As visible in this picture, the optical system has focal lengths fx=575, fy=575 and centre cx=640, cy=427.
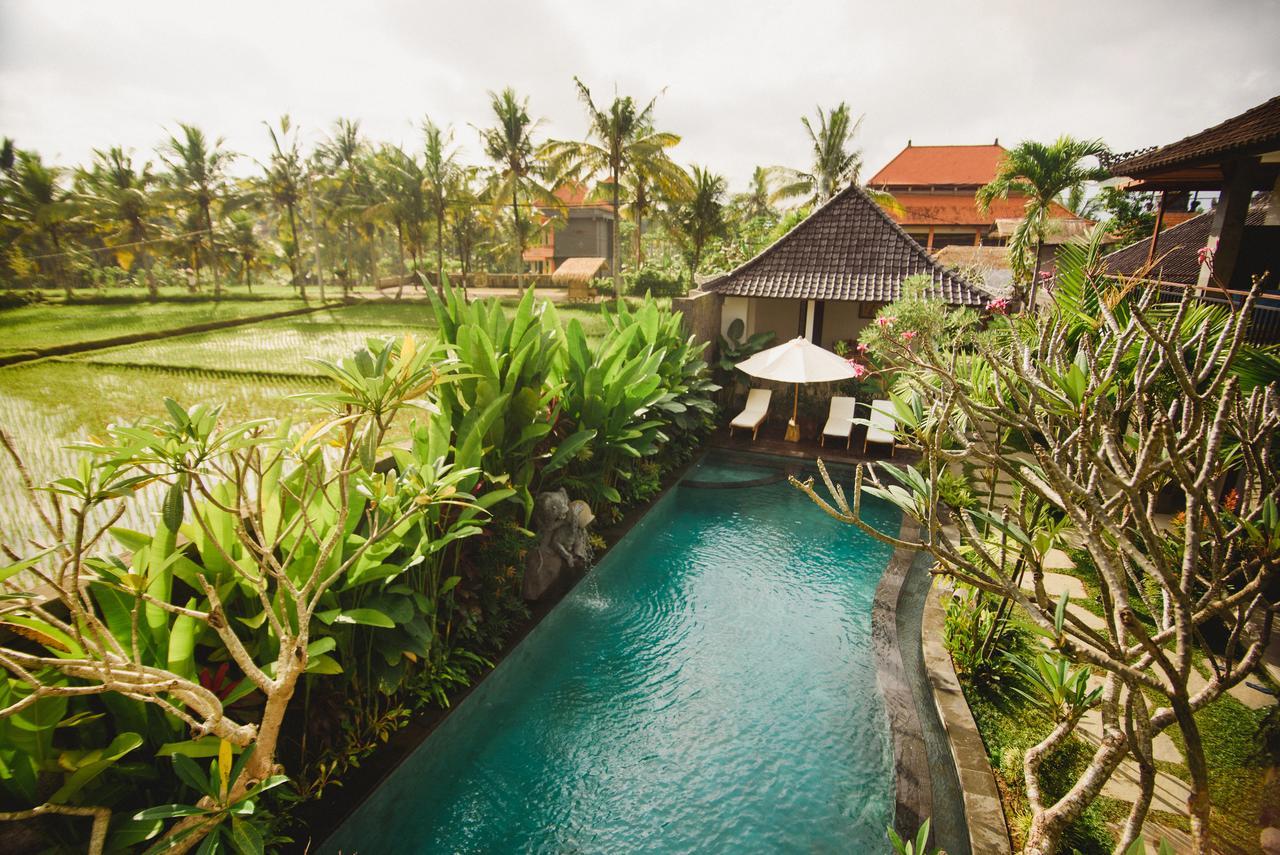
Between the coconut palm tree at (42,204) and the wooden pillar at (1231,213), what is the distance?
15.6 meters

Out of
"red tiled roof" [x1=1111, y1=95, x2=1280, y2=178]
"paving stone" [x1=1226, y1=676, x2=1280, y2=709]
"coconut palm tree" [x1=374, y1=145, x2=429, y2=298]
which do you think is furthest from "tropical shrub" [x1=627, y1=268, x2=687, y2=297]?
"paving stone" [x1=1226, y1=676, x2=1280, y2=709]

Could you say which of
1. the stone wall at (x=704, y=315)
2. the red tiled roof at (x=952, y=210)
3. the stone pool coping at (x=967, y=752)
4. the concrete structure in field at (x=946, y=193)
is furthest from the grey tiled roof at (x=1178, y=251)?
the red tiled roof at (x=952, y=210)

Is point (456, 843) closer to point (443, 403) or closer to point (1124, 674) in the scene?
point (443, 403)

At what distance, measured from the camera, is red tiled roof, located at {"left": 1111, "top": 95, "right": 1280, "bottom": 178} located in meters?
5.02

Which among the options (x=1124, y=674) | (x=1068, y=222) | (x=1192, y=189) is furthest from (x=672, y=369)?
(x=1068, y=222)

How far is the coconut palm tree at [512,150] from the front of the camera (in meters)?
19.3

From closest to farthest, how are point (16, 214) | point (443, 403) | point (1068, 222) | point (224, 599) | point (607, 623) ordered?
point (224, 599) < point (443, 403) < point (607, 623) < point (16, 214) < point (1068, 222)

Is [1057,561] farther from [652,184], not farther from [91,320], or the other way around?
[652,184]

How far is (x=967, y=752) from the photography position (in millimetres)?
3139

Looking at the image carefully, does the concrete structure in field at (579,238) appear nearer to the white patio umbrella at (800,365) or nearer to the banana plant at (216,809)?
the white patio umbrella at (800,365)

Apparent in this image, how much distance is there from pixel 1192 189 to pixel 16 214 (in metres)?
17.1

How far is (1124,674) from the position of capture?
1.57 metres

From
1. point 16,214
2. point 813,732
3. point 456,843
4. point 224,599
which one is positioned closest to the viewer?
point 224,599

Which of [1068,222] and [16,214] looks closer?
→ [16,214]
